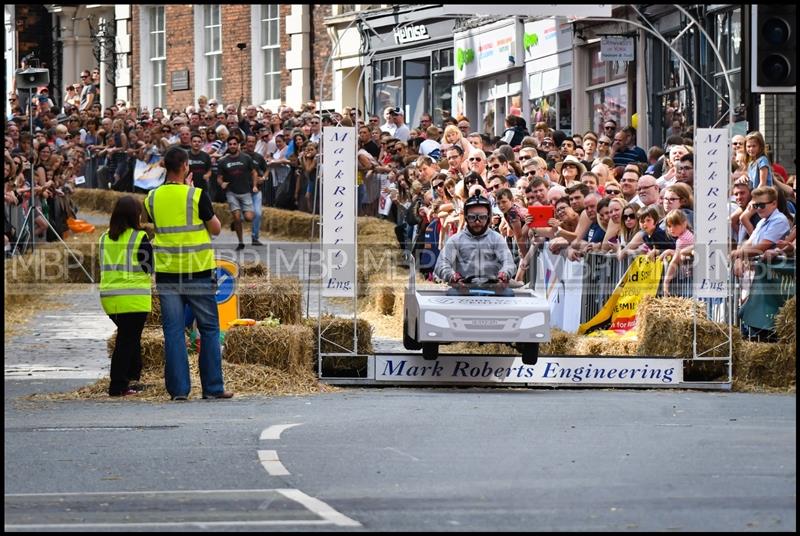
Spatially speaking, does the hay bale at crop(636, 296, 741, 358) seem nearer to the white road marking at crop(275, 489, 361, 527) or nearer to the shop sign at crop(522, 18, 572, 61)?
the white road marking at crop(275, 489, 361, 527)

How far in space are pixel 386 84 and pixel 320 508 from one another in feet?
131

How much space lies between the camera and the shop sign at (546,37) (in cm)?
3947

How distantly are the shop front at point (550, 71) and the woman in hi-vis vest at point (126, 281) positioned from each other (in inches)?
842

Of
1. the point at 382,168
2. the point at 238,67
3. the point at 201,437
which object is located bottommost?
the point at 201,437

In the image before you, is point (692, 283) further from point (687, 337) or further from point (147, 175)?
point (147, 175)

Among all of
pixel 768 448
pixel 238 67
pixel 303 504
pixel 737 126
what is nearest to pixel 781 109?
pixel 737 126

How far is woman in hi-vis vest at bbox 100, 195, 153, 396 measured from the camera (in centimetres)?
1758

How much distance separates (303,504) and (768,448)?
3.76 meters

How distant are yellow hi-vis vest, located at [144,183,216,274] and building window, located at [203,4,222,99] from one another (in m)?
42.5

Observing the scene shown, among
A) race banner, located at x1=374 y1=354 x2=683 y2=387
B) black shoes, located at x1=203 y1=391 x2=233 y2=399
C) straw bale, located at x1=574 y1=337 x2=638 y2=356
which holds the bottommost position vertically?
black shoes, located at x1=203 y1=391 x2=233 y2=399

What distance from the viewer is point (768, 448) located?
500 inches

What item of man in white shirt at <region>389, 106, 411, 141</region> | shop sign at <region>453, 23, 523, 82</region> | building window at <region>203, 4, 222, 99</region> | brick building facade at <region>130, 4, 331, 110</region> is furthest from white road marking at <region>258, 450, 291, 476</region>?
building window at <region>203, 4, 222, 99</region>

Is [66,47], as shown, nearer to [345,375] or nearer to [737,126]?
[737,126]

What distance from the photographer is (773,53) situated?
16109 mm
